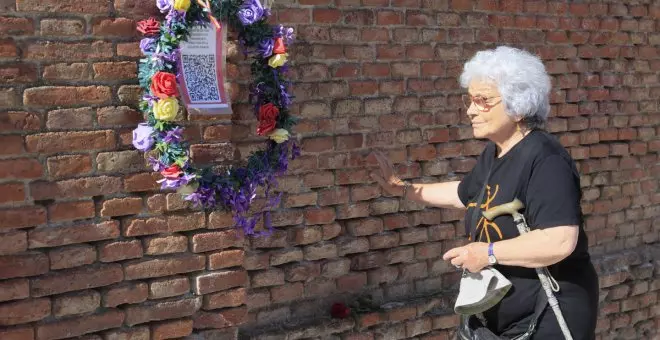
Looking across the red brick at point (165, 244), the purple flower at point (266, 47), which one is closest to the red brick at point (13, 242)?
the red brick at point (165, 244)

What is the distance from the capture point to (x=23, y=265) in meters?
3.19

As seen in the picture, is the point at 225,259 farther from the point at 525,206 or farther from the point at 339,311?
the point at 525,206

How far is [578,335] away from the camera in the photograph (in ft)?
10.6

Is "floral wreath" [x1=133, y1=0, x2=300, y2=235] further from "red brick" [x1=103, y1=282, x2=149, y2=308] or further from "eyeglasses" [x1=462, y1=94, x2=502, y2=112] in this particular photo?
"eyeglasses" [x1=462, y1=94, x2=502, y2=112]

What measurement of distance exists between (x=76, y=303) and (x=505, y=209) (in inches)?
64.6

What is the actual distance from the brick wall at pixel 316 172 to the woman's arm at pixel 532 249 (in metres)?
1.07

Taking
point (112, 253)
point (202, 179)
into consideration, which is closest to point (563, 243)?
point (202, 179)

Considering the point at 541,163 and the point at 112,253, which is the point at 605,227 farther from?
the point at 112,253

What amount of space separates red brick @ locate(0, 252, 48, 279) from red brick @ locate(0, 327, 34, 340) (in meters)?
0.20

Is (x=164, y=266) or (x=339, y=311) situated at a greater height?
(x=164, y=266)

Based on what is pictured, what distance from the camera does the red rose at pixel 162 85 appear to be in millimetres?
3268

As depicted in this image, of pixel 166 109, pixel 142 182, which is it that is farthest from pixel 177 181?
pixel 166 109

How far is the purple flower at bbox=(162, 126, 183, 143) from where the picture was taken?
10.9 ft

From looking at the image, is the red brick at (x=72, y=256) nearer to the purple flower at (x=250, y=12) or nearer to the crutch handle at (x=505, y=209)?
the purple flower at (x=250, y=12)
